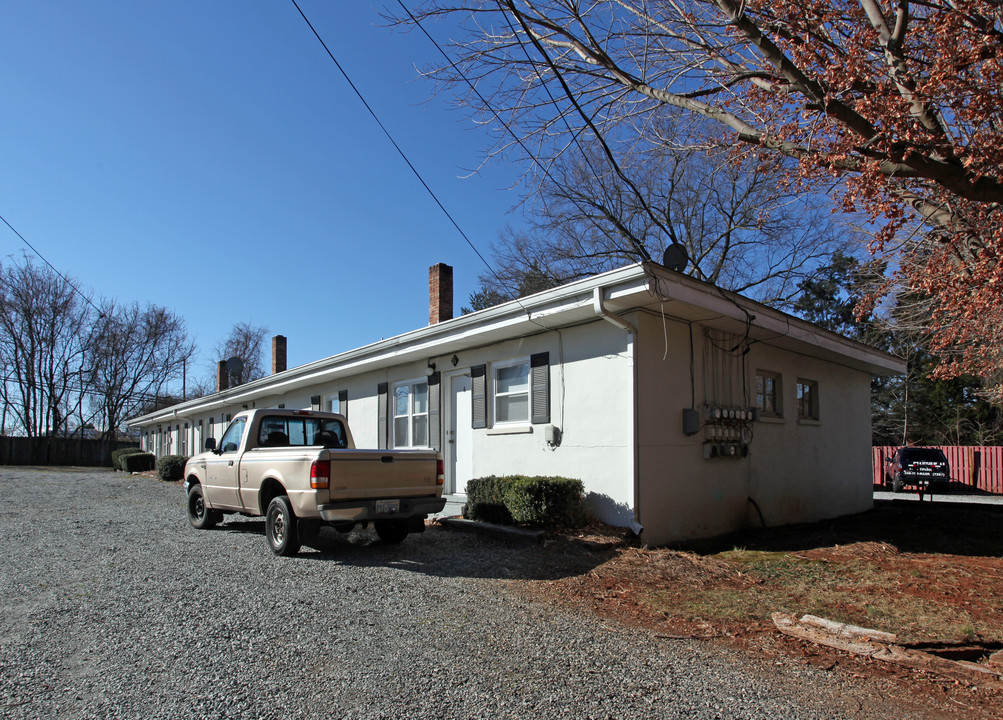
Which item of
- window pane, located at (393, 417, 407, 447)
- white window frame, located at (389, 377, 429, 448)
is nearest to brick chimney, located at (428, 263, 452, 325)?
white window frame, located at (389, 377, 429, 448)

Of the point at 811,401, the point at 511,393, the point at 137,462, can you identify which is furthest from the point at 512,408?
the point at 137,462

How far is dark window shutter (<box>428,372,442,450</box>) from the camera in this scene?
1263 centimetres

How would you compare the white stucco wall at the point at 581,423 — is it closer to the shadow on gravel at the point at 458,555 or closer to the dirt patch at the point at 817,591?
the dirt patch at the point at 817,591

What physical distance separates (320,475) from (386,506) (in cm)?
91

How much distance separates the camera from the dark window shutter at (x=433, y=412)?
12633 millimetres

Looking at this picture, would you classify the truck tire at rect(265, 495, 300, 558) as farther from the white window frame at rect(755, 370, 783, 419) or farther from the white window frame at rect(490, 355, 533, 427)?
the white window frame at rect(755, 370, 783, 419)

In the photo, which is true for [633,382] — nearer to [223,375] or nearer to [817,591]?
[817,591]

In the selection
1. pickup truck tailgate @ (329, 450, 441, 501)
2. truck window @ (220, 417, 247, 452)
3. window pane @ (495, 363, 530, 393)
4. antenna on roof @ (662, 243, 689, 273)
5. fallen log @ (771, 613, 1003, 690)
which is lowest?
fallen log @ (771, 613, 1003, 690)

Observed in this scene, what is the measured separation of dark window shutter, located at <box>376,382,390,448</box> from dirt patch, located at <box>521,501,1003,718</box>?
6719 millimetres

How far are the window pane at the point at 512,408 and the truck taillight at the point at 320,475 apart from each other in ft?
13.9

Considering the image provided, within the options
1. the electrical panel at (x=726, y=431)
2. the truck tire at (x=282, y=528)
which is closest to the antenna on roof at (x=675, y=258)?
the electrical panel at (x=726, y=431)

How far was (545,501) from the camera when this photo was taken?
861 cm

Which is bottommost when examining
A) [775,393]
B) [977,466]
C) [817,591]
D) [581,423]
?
[977,466]

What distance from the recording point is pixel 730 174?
23422 millimetres
